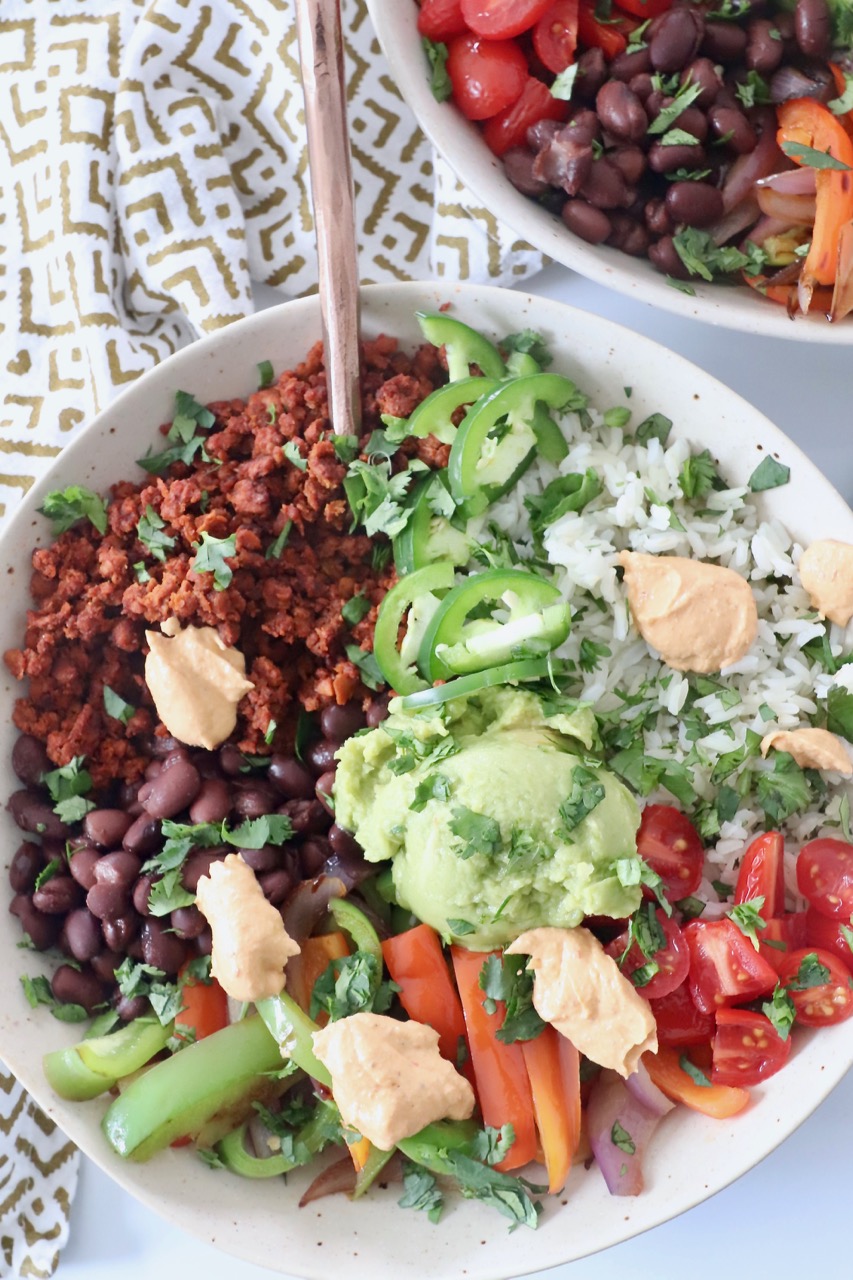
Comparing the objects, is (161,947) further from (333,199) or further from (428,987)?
(333,199)

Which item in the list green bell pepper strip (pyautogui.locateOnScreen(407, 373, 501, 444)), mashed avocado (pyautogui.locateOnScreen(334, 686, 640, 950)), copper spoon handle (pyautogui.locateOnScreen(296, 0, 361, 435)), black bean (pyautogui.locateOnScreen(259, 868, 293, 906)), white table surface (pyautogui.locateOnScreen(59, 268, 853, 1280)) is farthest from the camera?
white table surface (pyautogui.locateOnScreen(59, 268, 853, 1280))

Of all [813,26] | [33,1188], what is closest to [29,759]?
[33,1188]

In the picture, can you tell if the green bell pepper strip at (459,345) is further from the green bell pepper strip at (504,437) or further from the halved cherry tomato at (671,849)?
the halved cherry tomato at (671,849)

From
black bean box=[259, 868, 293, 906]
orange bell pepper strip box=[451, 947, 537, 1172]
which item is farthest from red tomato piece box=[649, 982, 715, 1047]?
black bean box=[259, 868, 293, 906]

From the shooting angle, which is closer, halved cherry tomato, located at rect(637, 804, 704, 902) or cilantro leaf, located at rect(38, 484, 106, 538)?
halved cherry tomato, located at rect(637, 804, 704, 902)

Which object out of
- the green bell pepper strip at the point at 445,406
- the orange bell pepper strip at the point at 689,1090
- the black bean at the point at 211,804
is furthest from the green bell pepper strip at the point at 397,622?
the orange bell pepper strip at the point at 689,1090

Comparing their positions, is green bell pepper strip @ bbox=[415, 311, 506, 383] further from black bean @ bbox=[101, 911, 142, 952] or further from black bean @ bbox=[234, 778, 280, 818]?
black bean @ bbox=[101, 911, 142, 952]
